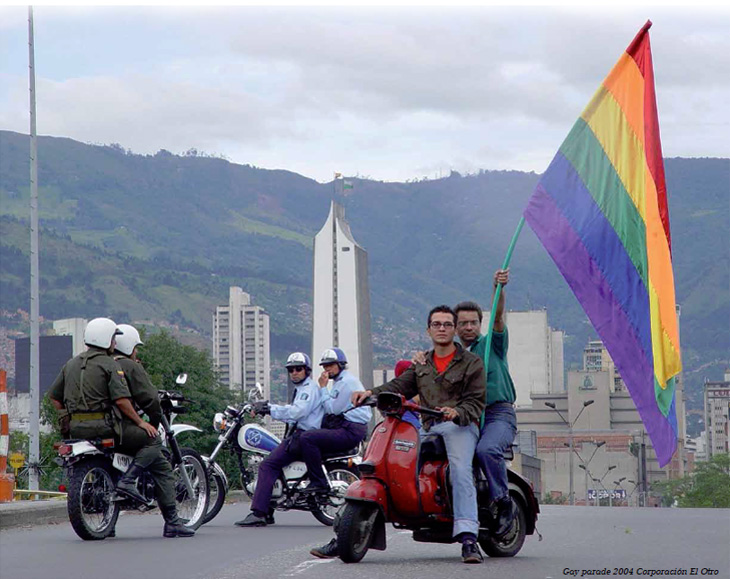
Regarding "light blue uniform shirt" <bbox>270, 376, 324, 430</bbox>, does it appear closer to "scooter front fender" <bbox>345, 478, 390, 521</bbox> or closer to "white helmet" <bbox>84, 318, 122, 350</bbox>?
"white helmet" <bbox>84, 318, 122, 350</bbox>

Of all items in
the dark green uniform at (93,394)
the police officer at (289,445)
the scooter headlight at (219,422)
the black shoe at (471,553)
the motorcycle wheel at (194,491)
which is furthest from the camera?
the scooter headlight at (219,422)

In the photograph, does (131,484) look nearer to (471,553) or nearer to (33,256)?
(471,553)

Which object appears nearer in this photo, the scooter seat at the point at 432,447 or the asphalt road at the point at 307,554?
the asphalt road at the point at 307,554

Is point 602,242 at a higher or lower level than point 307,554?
higher

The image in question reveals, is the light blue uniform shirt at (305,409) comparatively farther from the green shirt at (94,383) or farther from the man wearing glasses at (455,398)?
the man wearing glasses at (455,398)

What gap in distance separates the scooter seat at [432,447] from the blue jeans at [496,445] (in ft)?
0.93

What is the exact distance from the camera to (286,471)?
15.7m

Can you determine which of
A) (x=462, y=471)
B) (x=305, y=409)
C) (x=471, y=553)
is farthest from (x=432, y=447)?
(x=305, y=409)

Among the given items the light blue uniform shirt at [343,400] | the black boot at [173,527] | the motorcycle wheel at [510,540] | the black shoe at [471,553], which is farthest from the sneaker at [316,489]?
the black shoe at [471,553]

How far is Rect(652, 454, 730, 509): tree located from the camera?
106 m

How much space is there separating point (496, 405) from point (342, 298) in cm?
14944

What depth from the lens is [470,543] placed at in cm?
1066

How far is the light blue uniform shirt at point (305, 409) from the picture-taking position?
1534cm

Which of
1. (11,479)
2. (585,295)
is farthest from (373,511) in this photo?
(11,479)
